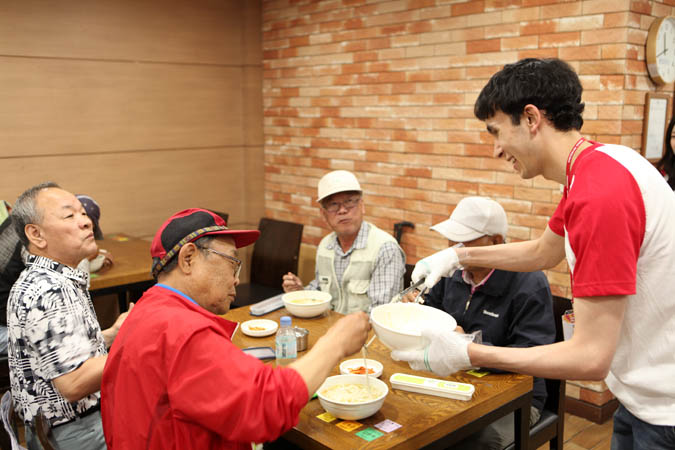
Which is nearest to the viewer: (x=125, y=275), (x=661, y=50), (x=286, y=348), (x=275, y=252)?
(x=286, y=348)

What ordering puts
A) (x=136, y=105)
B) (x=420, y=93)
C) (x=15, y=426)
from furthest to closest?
(x=136, y=105) → (x=420, y=93) → (x=15, y=426)

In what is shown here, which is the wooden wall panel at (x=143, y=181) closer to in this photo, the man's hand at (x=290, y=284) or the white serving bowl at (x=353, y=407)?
the man's hand at (x=290, y=284)

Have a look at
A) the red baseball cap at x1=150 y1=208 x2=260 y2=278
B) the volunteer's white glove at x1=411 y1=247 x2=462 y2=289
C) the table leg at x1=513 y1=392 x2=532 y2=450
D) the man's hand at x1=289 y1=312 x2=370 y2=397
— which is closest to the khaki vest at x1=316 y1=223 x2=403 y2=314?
the volunteer's white glove at x1=411 y1=247 x2=462 y2=289

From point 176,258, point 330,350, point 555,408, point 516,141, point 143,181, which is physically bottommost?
point 555,408

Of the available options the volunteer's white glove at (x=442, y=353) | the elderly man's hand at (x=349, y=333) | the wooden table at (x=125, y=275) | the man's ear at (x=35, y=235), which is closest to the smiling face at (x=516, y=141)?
the volunteer's white glove at (x=442, y=353)

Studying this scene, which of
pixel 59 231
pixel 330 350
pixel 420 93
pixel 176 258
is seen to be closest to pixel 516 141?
pixel 330 350

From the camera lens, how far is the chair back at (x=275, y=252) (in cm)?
428

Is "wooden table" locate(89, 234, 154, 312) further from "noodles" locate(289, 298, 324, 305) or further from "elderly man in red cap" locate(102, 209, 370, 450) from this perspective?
"elderly man in red cap" locate(102, 209, 370, 450)

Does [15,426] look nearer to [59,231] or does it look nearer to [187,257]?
[59,231]

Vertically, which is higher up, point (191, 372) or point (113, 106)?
point (113, 106)

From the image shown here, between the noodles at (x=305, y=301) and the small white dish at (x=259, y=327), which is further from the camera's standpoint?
the noodles at (x=305, y=301)

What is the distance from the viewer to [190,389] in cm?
124

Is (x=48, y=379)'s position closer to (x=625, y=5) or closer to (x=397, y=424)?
(x=397, y=424)

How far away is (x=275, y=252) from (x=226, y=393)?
10.5 feet
